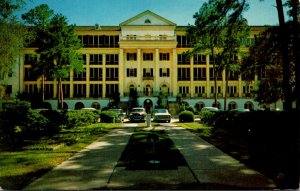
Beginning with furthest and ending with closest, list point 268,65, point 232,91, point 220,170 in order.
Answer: point 232,91 → point 268,65 → point 220,170

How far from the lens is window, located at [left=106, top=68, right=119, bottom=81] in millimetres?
51875

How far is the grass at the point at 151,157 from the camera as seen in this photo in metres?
9.81

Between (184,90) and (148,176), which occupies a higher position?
(184,90)

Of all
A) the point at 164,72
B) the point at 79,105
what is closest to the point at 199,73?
the point at 164,72

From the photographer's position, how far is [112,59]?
5253cm

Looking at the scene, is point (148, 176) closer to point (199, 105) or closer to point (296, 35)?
point (296, 35)

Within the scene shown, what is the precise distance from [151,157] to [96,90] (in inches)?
1474

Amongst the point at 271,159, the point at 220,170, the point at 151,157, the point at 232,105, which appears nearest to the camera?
the point at 220,170

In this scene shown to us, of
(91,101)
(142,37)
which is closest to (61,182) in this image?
(91,101)

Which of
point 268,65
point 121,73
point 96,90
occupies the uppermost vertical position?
point 121,73

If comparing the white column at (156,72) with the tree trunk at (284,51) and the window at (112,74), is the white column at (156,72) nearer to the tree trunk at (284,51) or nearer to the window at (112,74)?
the window at (112,74)

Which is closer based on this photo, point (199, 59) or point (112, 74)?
point (199, 59)

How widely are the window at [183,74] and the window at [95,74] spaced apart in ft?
36.4

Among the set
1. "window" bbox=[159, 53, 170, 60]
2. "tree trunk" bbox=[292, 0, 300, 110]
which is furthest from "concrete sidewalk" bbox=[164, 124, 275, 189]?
"window" bbox=[159, 53, 170, 60]
